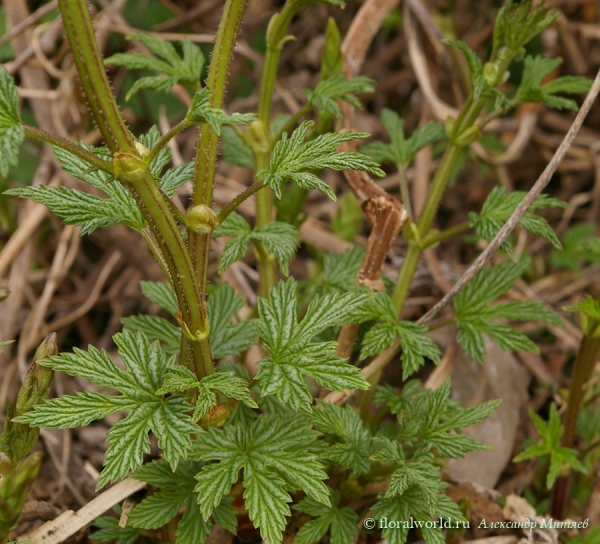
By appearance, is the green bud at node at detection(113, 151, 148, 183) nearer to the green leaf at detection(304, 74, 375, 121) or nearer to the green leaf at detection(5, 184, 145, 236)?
the green leaf at detection(5, 184, 145, 236)

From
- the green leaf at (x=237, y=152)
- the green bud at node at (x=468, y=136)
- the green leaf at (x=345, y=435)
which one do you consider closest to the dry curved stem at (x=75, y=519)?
the green leaf at (x=345, y=435)

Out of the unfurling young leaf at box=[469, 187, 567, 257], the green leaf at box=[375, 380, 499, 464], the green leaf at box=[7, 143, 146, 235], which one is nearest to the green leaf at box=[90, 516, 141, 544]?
the green leaf at box=[375, 380, 499, 464]

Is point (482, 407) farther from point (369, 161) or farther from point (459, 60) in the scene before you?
point (459, 60)

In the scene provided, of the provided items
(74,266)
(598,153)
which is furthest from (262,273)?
(598,153)

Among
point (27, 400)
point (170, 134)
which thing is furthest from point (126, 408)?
point (170, 134)

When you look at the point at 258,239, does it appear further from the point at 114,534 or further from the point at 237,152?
the point at 114,534

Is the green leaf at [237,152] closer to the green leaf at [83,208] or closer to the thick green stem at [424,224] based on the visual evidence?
the thick green stem at [424,224]
